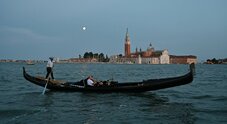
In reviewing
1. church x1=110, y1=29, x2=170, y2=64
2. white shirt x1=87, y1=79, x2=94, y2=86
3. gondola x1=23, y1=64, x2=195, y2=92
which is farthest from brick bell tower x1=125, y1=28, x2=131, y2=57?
white shirt x1=87, y1=79, x2=94, y2=86

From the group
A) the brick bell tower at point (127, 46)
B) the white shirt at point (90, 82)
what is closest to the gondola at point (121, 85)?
the white shirt at point (90, 82)

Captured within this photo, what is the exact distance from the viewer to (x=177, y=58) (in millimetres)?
187500

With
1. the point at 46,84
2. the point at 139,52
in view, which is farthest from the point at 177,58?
the point at 46,84

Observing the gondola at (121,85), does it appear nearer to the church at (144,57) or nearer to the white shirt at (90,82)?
the white shirt at (90,82)

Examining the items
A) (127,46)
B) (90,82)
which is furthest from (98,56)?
(90,82)

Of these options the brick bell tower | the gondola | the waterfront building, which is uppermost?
the brick bell tower

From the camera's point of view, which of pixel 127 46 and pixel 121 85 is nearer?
pixel 121 85

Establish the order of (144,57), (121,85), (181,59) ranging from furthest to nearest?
(181,59) < (144,57) < (121,85)

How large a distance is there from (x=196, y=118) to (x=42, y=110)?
5394 millimetres

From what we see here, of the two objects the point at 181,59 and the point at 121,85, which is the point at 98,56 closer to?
the point at 181,59

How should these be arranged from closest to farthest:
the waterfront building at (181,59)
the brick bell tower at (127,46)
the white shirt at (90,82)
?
the white shirt at (90,82) < the brick bell tower at (127,46) < the waterfront building at (181,59)

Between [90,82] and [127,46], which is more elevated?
[127,46]

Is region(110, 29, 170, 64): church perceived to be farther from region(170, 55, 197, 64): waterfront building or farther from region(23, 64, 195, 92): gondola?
region(23, 64, 195, 92): gondola

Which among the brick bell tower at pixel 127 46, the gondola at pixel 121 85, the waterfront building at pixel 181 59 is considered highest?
the brick bell tower at pixel 127 46
